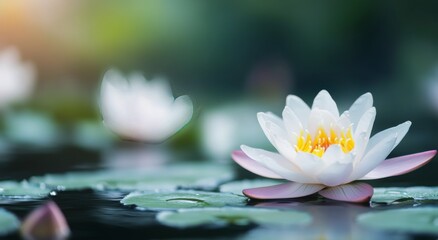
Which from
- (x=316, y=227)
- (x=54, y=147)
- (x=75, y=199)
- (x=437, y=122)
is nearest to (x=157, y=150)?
(x=54, y=147)

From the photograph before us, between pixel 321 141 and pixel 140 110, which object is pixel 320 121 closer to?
pixel 321 141

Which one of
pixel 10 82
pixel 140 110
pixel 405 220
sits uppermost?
Answer: pixel 10 82

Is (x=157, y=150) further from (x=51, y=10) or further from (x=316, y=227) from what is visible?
(x=51, y=10)

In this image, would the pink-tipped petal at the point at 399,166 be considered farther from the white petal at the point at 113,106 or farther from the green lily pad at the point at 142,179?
the white petal at the point at 113,106

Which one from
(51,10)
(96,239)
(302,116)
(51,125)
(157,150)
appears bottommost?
(96,239)

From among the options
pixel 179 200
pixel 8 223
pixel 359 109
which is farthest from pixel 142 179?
pixel 8 223

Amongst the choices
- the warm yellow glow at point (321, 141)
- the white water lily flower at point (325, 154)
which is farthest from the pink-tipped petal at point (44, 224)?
the warm yellow glow at point (321, 141)
